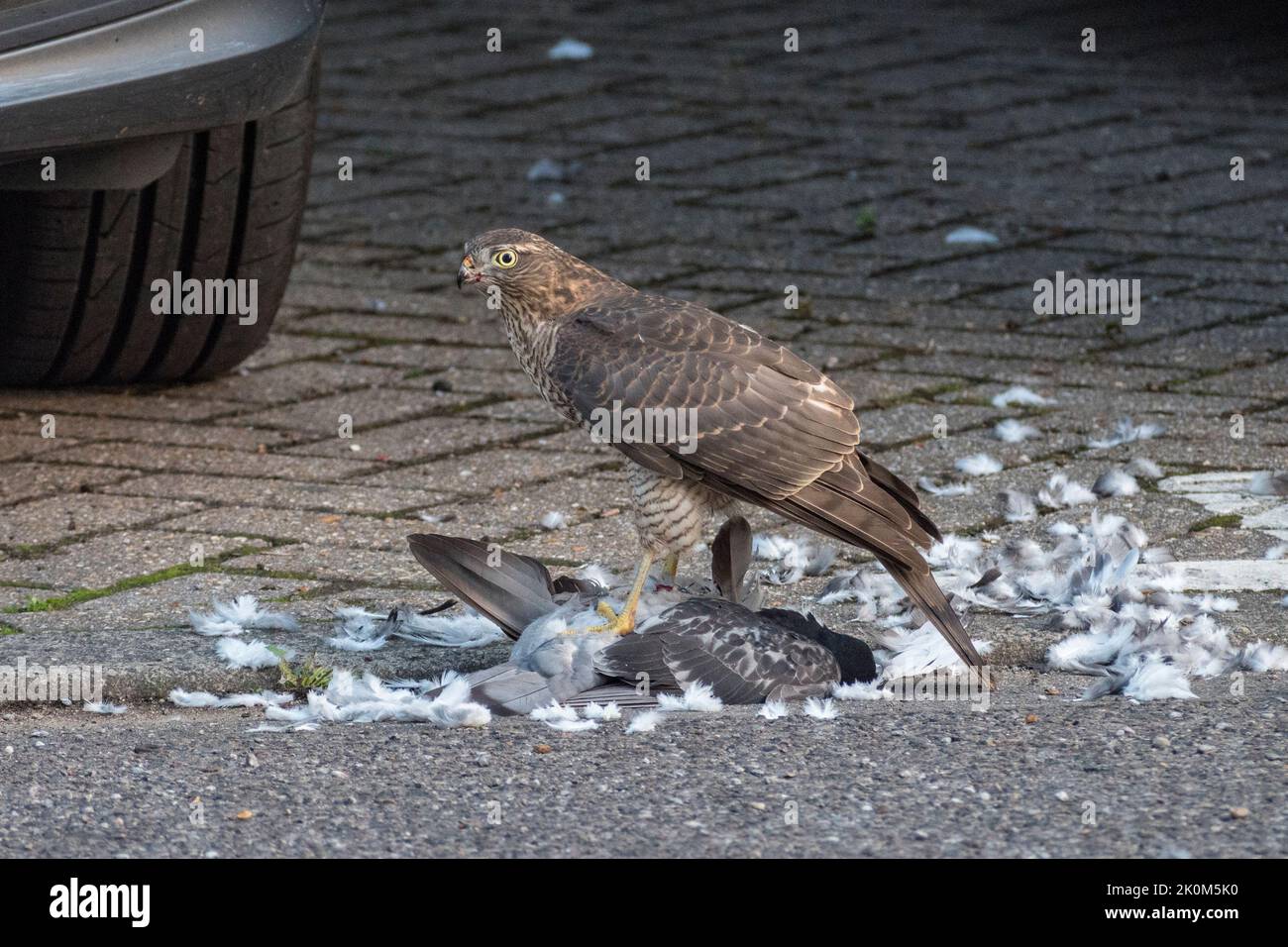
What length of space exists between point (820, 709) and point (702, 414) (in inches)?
23.1

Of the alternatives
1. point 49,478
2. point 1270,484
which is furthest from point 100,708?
point 1270,484

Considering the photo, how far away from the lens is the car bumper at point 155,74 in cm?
414

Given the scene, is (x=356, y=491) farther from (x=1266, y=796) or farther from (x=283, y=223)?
(x=1266, y=796)

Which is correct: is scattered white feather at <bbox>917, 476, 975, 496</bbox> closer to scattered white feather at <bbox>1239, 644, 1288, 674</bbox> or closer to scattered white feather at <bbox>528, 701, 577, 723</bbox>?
scattered white feather at <bbox>1239, 644, 1288, 674</bbox>

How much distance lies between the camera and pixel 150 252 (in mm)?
5332

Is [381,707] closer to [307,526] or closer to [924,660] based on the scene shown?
[924,660]

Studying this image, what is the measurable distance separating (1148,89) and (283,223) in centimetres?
569

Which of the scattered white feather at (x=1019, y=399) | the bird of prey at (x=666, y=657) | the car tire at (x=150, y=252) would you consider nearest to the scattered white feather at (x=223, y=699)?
the bird of prey at (x=666, y=657)

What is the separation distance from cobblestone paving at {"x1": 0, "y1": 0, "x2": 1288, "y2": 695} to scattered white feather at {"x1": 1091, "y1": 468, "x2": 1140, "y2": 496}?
6 cm

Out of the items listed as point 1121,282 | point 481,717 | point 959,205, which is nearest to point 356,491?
point 481,717

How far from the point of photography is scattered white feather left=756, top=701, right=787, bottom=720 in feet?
11.8

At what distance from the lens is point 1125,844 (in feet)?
9.73

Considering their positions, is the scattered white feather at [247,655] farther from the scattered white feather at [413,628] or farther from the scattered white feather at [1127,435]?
the scattered white feather at [1127,435]

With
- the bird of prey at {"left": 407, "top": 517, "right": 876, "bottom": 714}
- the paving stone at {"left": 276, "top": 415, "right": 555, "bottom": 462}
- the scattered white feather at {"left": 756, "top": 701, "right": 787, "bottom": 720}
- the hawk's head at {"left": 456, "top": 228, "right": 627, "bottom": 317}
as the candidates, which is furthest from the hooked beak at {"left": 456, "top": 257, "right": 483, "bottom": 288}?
the paving stone at {"left": 276, "top": 415, "right": 555, "bottom": 462}
